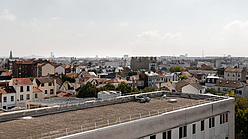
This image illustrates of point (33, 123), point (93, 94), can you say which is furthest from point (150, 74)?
point (33, 123)

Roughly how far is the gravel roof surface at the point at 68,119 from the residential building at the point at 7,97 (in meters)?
33.6

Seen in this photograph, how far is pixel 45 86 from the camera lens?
2406 inches

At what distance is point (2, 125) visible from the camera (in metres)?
15.2

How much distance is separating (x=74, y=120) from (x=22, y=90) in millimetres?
39100

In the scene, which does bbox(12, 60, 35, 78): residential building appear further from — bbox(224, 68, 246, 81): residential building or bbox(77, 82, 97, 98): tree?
bbox(224, 68, 246, 81): residential building

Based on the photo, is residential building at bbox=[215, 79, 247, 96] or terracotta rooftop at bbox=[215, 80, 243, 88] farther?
Result: terracotta rooftop at bbox=[215, 80, 243, 88]

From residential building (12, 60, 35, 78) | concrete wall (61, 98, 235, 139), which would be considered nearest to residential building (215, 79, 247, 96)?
concrete wall (61, 98, 235, 139)

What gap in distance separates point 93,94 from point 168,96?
29.5 metres

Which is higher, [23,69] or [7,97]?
[23,69]

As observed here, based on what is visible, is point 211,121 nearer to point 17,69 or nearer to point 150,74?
point 150,74

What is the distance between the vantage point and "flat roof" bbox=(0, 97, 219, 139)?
13.8 m

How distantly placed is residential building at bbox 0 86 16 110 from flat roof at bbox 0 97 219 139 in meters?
33.5

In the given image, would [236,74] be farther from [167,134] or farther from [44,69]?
[167,134]

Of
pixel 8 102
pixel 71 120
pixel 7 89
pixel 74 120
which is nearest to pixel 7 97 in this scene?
pixel 8 102
